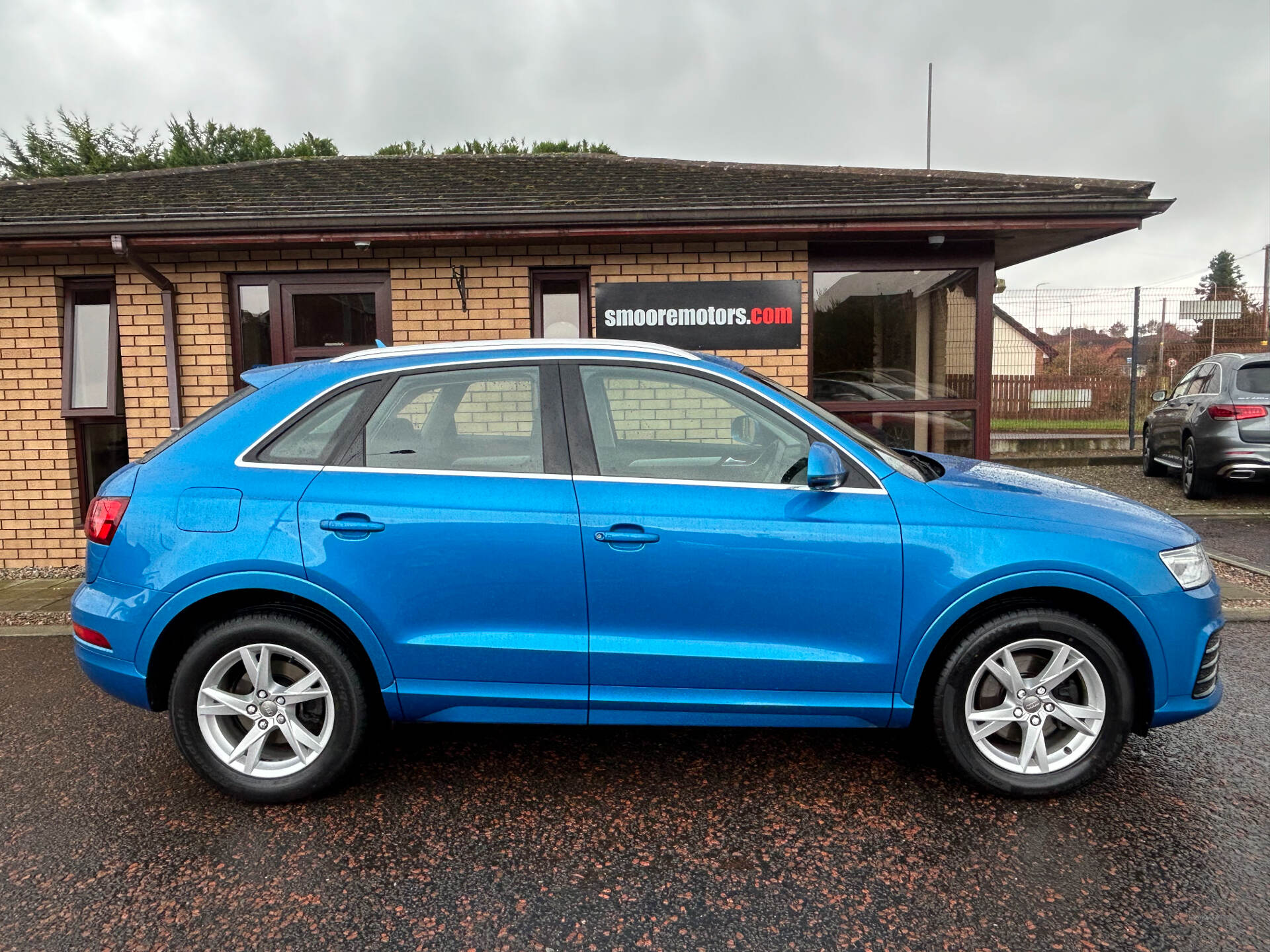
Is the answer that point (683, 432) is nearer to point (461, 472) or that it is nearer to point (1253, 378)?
point (461, 472)

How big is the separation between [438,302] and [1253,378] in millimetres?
8936

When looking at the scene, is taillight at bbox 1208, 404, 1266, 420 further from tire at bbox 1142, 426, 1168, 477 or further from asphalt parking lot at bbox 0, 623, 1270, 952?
asphalt parking lot at bbox 0, 623, 1270, 952

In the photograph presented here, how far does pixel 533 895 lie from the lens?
2.46 meters

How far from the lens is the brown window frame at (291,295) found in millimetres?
7047

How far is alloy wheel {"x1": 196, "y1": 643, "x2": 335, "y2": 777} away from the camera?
3.00 m

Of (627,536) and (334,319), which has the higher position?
(334,319)

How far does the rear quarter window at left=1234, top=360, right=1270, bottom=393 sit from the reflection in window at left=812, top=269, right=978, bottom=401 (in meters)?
4.19

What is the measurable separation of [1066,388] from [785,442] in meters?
12.5

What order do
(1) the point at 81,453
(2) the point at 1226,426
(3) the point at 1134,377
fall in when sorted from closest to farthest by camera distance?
(1) the point at 81,453
(2) the point at 1226,426
(3) the point at 1134,377

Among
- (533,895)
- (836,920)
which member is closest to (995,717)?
(836,920)

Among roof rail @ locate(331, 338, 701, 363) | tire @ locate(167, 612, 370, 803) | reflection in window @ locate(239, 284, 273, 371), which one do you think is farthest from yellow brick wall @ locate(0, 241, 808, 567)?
tire @ locate(167, 612, 370, 803)

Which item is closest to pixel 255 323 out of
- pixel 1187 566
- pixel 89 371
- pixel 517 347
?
pixel 89 371

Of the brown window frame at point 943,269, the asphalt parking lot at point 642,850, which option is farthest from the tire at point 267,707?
the brown window frame at point 943,269

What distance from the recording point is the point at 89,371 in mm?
7234
